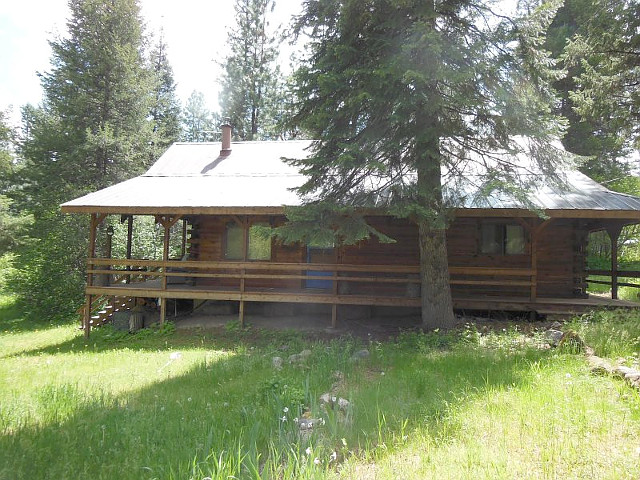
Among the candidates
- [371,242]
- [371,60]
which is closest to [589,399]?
[371,60]

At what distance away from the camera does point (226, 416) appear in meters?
4.12

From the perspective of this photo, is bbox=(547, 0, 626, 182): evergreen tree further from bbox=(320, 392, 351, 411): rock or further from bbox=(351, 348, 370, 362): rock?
bbox=(320, 392, 351, 411): rock

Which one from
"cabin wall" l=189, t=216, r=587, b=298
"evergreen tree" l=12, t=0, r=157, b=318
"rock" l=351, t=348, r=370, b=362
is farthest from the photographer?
"evergreen tree" l=12, t=0, r=157, b=318

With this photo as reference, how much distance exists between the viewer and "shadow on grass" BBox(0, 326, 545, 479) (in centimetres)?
315

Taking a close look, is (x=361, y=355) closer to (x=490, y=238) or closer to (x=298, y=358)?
(x=298, y=358)

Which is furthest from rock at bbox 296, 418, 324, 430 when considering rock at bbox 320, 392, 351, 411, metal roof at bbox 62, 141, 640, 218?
metal roof at bbox 62, 141, 640, 218

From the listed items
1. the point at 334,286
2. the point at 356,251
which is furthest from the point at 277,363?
the point at 356,251

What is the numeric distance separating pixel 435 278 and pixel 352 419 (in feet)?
17.4

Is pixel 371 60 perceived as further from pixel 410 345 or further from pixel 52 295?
pixel 52 295

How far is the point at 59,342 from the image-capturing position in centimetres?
1168

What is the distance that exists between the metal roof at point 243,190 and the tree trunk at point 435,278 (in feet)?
3.30

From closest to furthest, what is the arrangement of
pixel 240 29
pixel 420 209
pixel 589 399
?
pixel 589 399 < pixel 420 209 < pixel 240 29

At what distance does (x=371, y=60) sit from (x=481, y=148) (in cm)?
305

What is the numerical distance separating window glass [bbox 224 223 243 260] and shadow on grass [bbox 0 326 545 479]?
733cm
